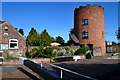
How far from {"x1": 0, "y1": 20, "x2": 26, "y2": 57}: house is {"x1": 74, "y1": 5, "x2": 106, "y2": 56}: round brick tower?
1338 centimetres

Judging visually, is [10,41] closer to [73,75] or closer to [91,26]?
[73,75]

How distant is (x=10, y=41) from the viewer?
1983 centimetres

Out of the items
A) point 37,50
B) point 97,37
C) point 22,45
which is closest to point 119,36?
point 97,37

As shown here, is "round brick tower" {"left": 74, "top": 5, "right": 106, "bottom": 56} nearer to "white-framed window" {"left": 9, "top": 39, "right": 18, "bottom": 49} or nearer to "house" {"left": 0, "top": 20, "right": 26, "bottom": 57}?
"house" {"left": 0, "top": 20, "right": 26, "bottom": 57}

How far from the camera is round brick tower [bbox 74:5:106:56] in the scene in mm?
27625

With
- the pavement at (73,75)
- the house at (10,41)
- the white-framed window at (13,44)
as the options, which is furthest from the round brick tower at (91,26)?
the pavement at (73,75)

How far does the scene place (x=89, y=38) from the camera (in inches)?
1089

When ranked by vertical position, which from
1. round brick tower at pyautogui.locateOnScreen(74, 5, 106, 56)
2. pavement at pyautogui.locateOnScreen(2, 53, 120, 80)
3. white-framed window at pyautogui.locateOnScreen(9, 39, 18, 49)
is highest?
round brick tower at pyautogui.locateOnScreen(74, 5, 106, 56)

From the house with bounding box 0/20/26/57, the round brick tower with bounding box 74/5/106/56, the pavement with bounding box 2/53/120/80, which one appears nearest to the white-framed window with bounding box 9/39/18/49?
the house with bounding box 0/20/26/57

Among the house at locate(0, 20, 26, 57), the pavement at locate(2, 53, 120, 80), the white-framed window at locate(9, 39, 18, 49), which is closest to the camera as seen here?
the pavement at locate(2, 53, 120, 80)

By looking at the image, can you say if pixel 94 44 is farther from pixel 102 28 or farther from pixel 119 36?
pixel 119 36

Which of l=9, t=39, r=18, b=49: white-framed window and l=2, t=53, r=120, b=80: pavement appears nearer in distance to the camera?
l=2, t=53, r=120, b=80: pavement

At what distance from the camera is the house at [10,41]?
19.2 meters

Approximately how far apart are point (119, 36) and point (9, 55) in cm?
1713
